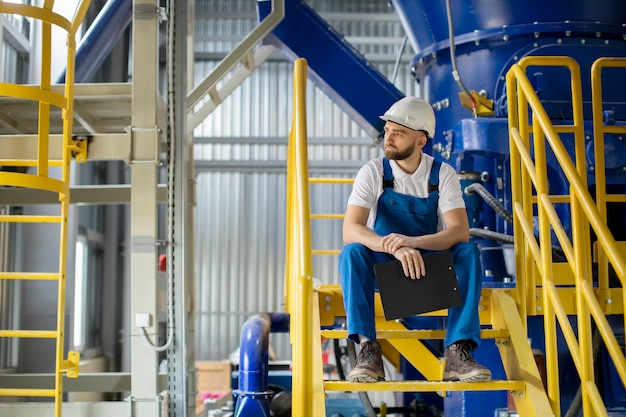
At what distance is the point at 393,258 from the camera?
3.64m

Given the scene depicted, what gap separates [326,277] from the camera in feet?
47.7

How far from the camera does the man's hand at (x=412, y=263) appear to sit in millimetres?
3406

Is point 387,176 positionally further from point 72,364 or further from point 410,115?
point 72,364

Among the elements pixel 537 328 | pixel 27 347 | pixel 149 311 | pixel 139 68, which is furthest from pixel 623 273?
pixel 27 347

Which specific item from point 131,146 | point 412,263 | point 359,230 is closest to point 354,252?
point 359,230

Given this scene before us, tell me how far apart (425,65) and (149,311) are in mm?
2999

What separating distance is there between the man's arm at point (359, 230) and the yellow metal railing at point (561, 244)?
2.48 ft

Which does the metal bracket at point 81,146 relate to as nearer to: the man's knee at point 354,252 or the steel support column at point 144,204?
the steel support column at point 144,204

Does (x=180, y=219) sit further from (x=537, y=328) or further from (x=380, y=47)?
(x=380, y=47)

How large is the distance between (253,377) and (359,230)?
1775 millimetres

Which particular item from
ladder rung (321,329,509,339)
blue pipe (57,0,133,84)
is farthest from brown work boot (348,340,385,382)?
blue pipe (57,0,133,84)

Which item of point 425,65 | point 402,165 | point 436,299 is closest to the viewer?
point 436,299

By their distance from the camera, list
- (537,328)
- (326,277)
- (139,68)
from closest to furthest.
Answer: (537,328), (139,68), (326,277)

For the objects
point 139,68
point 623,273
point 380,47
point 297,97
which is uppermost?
point 380,47
